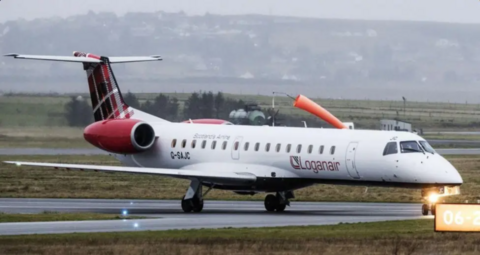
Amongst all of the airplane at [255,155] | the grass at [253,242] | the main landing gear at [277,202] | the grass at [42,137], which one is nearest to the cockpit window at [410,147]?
the airplane at [255,155]

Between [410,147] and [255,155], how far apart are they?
5.50 m

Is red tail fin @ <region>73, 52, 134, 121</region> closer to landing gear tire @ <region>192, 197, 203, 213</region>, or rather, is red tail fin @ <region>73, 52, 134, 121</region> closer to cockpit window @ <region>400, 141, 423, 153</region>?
landing gear tire @ <region>192, 197, 203, 213</region>

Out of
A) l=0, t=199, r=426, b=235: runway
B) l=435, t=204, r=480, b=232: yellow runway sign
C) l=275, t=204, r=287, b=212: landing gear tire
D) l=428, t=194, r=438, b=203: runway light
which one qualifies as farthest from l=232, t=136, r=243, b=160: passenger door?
l=435, t=204, r=480, b=232: yellow runway sign

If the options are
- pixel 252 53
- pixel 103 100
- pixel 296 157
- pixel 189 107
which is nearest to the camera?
pixel 296 157

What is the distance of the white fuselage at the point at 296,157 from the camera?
34406 millimetres

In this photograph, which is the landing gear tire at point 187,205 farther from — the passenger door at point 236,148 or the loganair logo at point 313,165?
the loganair logo at point 313,165

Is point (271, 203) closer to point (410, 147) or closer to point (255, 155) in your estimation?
point (255, 155)

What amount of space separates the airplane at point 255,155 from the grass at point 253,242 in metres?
6.40

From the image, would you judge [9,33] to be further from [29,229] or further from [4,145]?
[29,229]

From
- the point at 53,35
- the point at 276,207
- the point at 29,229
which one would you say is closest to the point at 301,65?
the point at 53,35

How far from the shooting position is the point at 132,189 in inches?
1924

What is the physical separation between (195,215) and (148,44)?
401 ft

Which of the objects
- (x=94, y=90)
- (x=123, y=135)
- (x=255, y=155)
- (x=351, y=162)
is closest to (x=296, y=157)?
(x=255, y=155)

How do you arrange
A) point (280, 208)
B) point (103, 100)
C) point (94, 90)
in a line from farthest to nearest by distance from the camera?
point (94, 90) → point (103, 100) → point (280, 208)
